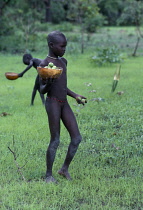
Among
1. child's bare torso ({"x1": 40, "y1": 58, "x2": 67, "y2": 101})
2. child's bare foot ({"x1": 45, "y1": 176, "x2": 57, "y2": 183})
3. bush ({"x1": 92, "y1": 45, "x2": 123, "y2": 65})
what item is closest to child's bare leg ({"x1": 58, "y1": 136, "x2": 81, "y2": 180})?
child's bare foot ({"x1": 45, "y1": 176, "x2": 57, "y2": 183})

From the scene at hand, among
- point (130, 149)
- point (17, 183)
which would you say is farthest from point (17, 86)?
A: point (17, 183)

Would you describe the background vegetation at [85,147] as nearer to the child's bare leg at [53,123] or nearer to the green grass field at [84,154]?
the green grass field at [84,154]

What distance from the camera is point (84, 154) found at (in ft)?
16.4

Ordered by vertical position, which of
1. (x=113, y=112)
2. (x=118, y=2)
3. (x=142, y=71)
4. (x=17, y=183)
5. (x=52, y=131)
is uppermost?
(x=52, y=131)

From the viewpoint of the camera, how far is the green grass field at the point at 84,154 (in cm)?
373

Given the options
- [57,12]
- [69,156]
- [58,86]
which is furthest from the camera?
[57,12]

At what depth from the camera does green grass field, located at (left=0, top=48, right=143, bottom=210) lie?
3727 mm

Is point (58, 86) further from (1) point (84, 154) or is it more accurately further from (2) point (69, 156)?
(1) point (84, 154)

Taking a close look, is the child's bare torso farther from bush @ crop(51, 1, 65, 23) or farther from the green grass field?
bush @ crop(51, 1, 65, 23)

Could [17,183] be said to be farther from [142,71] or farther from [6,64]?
[6,64]

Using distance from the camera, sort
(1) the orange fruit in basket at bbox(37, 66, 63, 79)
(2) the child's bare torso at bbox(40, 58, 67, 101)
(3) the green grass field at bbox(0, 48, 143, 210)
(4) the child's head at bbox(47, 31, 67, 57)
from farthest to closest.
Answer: (2) the child's bare torso at bbox(40, 58, 67, 101), (4) the child's head at bbox(47, 31, 67, 57), (3) the green grass field at bbox(0, 48, 143, 210), (1) the orange fruit in basket at bbox(37, 66, 63, 79)

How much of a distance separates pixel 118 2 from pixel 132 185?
38337mm

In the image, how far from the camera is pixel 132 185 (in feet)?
13.0

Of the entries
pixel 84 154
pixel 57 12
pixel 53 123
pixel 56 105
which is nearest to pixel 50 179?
pixel 53 123
